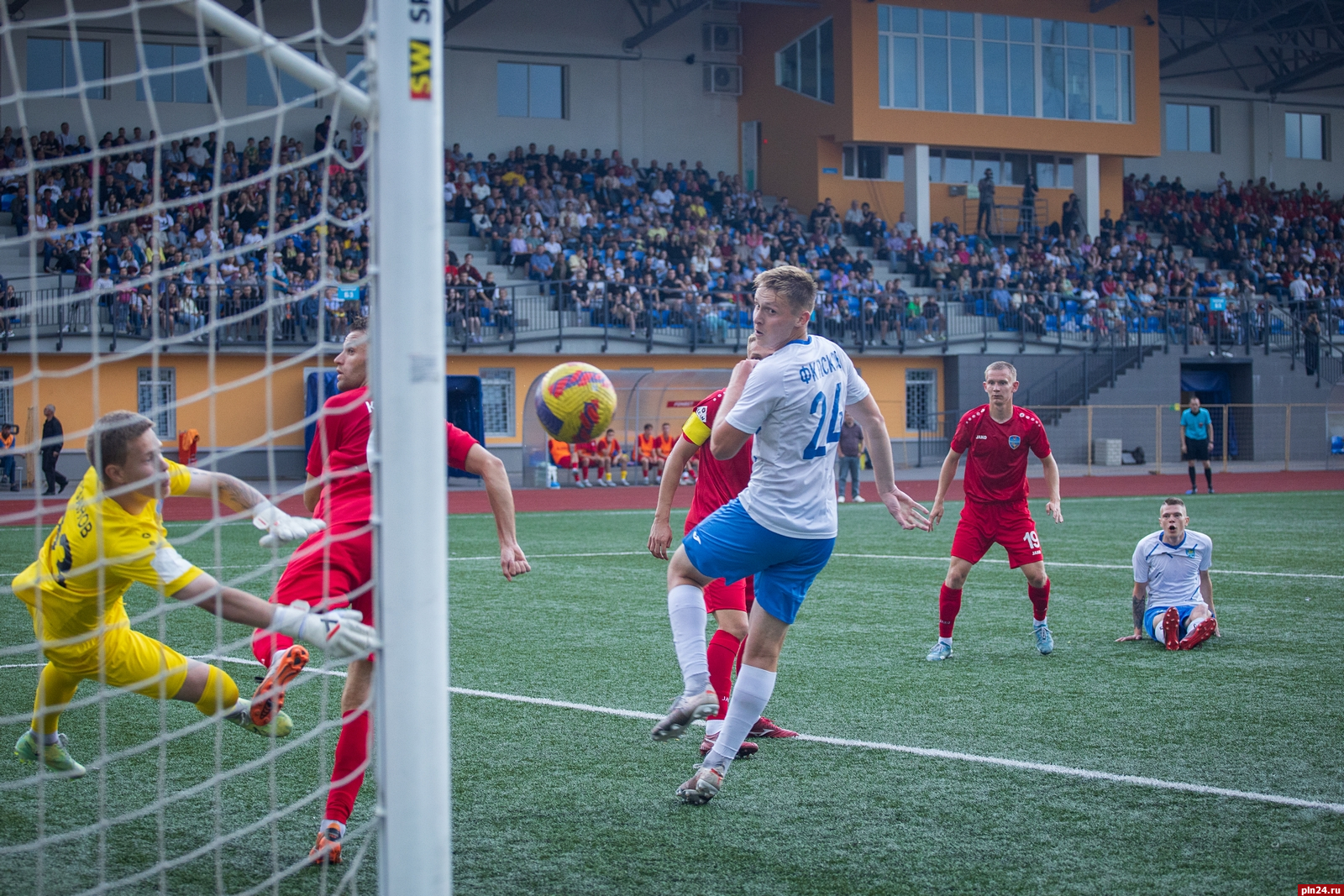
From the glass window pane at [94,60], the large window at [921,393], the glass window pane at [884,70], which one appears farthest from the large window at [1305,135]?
the glass window pane at [94,60]

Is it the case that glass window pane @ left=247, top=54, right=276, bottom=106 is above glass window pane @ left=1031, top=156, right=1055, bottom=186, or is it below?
above

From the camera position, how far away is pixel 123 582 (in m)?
4.34

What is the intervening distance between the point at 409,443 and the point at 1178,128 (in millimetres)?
44853

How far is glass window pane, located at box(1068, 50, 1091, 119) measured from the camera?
37.6m

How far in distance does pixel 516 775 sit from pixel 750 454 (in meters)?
1.99

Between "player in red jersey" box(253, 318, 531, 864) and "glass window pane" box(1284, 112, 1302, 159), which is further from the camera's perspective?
"glass window pane" box(1284, 112, 1302, 159)

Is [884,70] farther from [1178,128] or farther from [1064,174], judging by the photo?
[1178,128]

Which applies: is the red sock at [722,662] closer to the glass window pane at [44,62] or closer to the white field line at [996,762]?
the white field line at [996,762]

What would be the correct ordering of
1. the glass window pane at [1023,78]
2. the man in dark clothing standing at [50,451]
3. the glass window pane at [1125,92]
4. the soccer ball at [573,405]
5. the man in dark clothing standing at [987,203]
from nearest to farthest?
the soccer ball at [573,405] < the man in dark clothing standing at [50,451] < the glass window pane at [1023,78] < the man in dark clothing standing at [987,203] < the glass window pane at [1125,92]

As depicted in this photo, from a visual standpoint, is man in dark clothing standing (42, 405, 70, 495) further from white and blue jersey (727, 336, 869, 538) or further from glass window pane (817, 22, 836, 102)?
glass window pane (817, 22, 836, 102)

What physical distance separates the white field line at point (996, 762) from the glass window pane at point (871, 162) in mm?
32904

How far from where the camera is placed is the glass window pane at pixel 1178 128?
137 feet

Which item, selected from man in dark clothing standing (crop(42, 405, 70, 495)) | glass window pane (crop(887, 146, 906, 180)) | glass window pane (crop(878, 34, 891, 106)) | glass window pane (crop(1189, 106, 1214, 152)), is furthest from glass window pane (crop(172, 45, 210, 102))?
glass window pane (crop(1189, 106, 1214, 152))

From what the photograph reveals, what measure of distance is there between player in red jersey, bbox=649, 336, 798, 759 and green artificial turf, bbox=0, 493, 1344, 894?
25 centimetres
